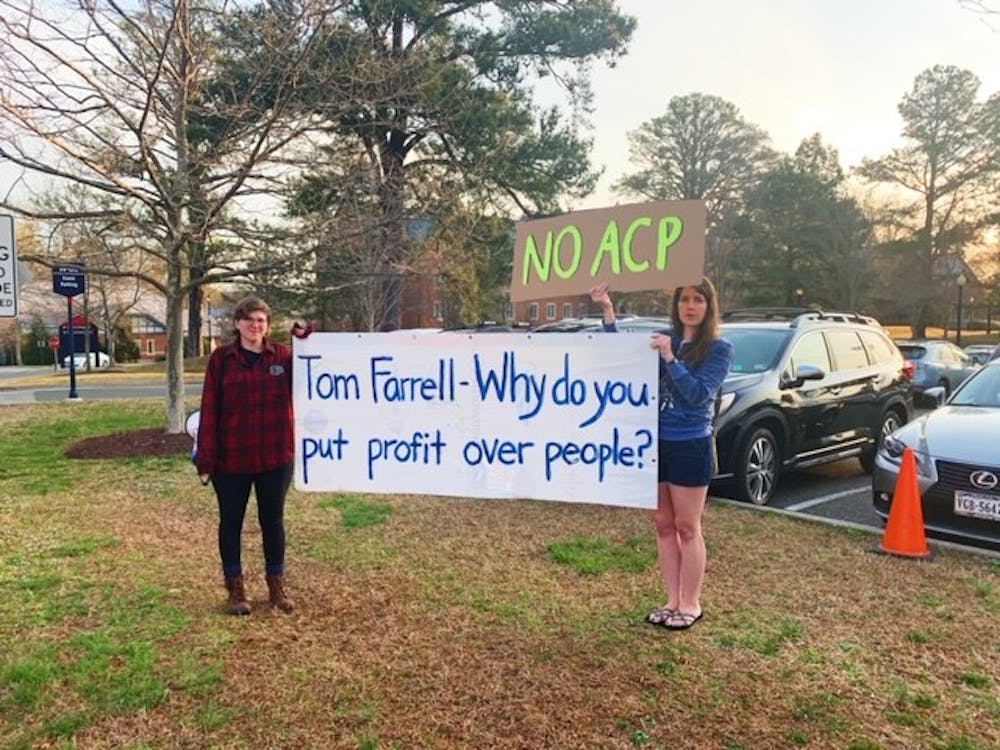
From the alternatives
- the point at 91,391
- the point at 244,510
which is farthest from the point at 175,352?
the point at 91,391

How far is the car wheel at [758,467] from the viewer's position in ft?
22.5

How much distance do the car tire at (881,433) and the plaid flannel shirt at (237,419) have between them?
23.1 feet

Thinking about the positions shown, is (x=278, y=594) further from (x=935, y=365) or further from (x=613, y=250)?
(x=935, y=365)

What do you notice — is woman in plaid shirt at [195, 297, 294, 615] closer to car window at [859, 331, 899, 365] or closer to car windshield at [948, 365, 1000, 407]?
car windshield at [948, 365, 1000, 407]

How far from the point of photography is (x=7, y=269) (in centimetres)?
623

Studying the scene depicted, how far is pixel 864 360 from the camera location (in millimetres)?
8461

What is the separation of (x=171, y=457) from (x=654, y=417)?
283 inches

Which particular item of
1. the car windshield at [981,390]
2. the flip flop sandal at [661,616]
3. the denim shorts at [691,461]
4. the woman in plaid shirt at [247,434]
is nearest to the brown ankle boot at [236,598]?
the woman in plaid shirt at [247,434]

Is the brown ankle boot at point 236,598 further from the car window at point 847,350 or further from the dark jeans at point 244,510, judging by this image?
the car window at point 847,350

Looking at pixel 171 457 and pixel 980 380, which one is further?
pixel 171 457

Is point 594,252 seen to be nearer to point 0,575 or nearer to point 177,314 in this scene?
point 0,575

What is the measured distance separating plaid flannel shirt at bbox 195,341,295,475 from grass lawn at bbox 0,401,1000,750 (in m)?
0.88

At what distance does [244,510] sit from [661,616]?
2336 mm

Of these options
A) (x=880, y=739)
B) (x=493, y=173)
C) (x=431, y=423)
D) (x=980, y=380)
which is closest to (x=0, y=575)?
(x=431, y=423)
